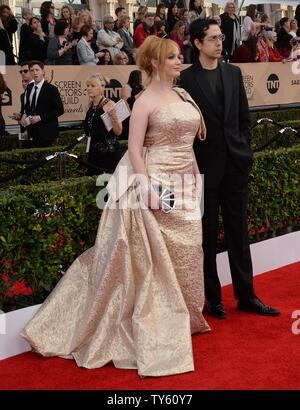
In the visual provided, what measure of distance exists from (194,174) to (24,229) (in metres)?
1.15

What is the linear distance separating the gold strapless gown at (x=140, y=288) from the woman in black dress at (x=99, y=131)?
2.54 meters

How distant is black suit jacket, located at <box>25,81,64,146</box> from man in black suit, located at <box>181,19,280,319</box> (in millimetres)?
4166

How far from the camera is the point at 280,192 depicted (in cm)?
663

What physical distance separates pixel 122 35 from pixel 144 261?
8896 mm

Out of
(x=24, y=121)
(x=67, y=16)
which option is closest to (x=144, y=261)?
(x=24, y=121)

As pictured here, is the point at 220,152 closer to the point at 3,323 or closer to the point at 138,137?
the point at 138,137

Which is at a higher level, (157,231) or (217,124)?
(217,124)

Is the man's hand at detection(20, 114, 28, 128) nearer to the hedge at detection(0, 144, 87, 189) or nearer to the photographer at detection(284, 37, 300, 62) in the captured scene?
the hedge at detection(0, 144, 87, 189)

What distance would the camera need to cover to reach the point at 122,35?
496 inches

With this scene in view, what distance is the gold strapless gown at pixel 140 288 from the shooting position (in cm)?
415

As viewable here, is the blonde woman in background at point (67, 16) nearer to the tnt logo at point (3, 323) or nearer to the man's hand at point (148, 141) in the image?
the man's hand at point (148, 141)

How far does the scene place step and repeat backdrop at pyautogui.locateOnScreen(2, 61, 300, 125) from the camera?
10656 millimetres

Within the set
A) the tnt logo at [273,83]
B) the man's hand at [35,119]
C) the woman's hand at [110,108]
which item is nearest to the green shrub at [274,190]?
the woman's hand at [110,108]

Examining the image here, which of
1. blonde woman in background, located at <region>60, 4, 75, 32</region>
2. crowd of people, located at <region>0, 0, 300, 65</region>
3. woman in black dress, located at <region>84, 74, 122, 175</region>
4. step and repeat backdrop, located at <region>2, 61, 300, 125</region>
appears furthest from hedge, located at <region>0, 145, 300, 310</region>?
blonde woman in background, located at <region>60, 4, 75, 32</region>
